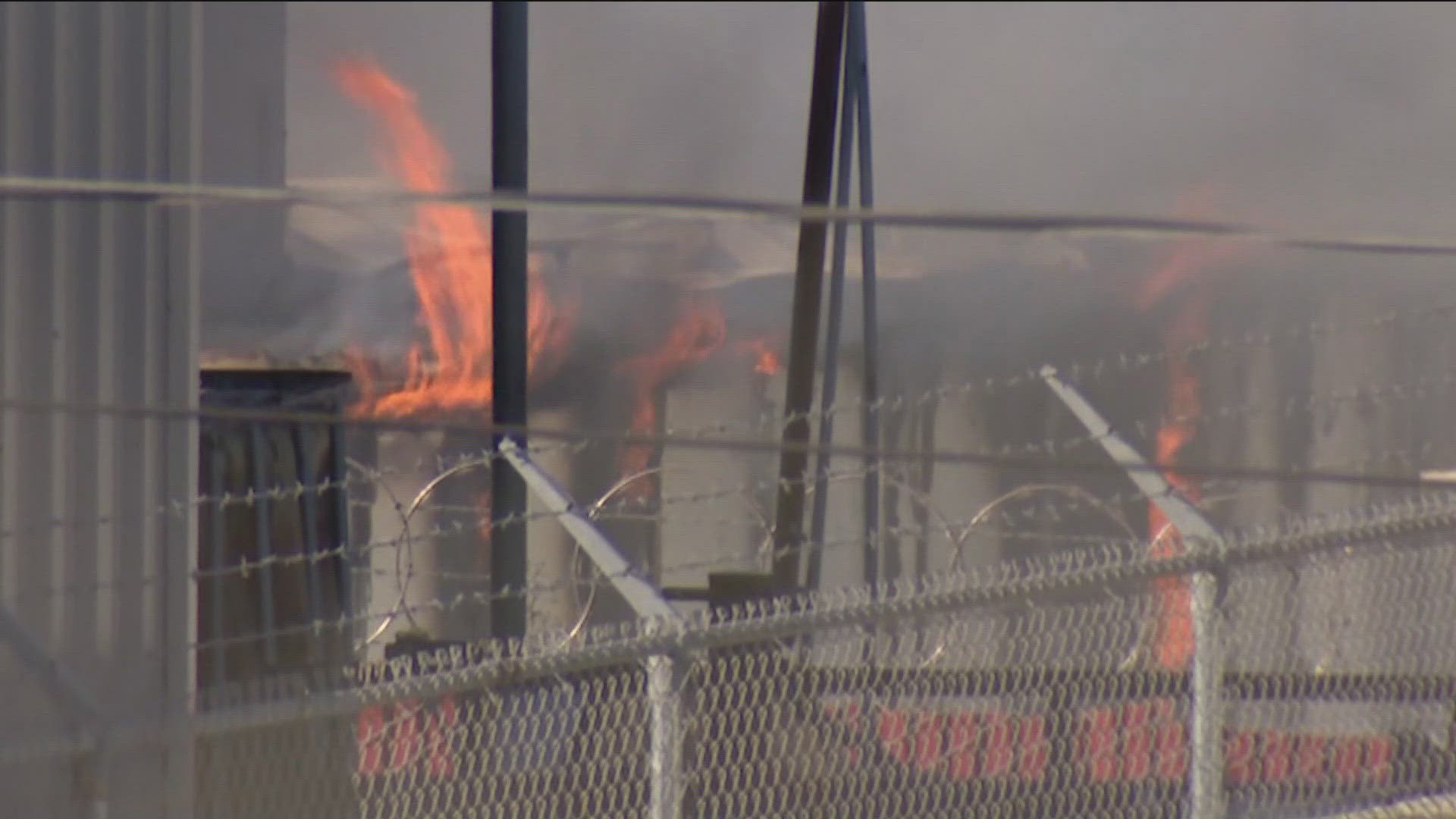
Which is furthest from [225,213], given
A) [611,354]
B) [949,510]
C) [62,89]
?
[62,89]

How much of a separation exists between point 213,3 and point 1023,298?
3.16 metres

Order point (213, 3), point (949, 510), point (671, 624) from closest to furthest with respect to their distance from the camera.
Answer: point (671, 624)
point (213, 3)
point (949, 510)

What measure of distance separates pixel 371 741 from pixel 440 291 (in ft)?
16.3

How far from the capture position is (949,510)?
5246mm

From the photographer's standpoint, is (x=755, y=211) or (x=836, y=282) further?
(x=836, y=282)

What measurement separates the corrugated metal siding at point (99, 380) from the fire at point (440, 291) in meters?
3.47

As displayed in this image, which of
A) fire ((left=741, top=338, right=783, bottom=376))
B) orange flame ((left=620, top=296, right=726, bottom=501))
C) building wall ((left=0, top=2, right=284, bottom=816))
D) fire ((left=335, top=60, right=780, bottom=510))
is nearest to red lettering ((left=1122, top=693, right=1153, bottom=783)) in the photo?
building wall ((left=0, top=2, right=284, bottom=816))

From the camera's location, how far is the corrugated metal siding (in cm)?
252

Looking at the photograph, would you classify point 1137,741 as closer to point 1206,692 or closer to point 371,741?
point 1206,692

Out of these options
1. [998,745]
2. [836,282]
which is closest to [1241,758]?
[998,745]

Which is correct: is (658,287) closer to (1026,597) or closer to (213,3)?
(213,3)

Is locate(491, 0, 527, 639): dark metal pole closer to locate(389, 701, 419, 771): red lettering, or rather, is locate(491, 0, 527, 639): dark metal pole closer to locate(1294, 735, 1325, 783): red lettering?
locate(389, 701, 419, 771): red lettering

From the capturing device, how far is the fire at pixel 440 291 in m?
6.54

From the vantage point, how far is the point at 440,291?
7.05 meters
